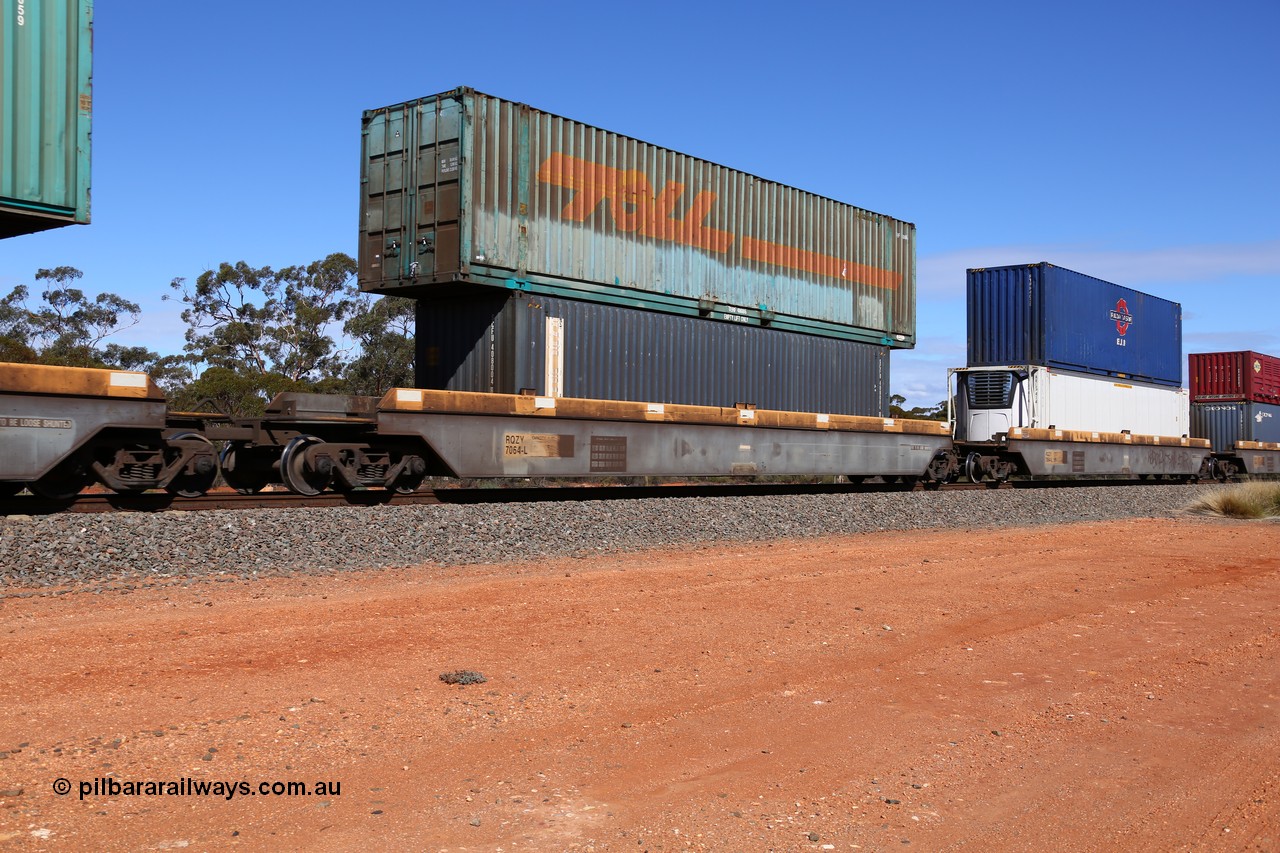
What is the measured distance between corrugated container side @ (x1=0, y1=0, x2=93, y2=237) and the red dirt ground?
174 inches

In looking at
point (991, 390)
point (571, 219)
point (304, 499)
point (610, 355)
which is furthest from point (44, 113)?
point (991, 390)

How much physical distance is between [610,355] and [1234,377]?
27043 mm

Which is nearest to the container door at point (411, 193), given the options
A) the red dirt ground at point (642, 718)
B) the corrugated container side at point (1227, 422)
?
the red dirt ground at point (642, 718)

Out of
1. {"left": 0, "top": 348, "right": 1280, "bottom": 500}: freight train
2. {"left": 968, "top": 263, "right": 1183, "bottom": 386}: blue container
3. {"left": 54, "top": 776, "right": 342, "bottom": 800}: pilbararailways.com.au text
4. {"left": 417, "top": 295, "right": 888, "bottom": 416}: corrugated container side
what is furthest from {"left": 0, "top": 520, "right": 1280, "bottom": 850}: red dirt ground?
{"left": 968, "top": 263, "right": 1183, "bottom": 386}: blue container

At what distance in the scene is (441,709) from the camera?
4.55 metres

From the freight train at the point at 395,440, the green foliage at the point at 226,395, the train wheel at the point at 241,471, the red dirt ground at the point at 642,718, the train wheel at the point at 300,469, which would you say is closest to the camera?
the red dirt ground at the point at 642,718

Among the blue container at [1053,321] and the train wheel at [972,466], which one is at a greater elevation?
the blue container at [1053,321]

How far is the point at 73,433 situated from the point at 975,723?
29.2ft

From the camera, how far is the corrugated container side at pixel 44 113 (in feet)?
31.5

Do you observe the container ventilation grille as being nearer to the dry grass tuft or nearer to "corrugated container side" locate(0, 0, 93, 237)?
the dry grass tuft

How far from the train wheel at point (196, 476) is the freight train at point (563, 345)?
2 cm

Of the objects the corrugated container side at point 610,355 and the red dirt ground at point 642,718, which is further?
the corrugated container side at point 610,355

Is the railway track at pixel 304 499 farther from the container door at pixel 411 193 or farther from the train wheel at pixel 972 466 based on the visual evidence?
the train wheel at pixel 972 466

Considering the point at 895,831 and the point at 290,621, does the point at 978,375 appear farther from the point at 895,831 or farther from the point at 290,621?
the point at 895,831
